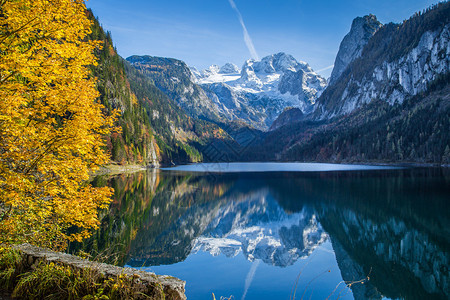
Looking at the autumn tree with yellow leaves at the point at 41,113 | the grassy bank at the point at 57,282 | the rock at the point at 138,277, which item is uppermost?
the autumn tree with yellow leaves at the point at 41,113

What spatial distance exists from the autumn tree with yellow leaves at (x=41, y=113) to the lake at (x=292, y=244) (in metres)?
6.46

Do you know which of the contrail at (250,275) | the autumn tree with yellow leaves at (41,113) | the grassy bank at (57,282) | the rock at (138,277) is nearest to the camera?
the rock at (138,277)

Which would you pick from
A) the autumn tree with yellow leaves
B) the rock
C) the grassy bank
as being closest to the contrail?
the rock

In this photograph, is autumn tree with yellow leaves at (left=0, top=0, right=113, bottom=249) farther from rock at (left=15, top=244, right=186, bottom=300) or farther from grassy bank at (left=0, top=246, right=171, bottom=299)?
rock at (left=15, top=244, right=186, bottom=300)

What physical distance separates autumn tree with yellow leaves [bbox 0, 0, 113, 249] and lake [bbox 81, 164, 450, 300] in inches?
254

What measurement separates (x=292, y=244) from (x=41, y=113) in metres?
21.7

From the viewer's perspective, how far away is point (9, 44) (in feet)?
28.9

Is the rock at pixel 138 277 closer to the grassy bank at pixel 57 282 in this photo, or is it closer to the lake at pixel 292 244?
the grassy bank at pixel 57 282

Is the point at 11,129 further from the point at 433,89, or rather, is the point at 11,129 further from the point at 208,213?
the point at 433,89

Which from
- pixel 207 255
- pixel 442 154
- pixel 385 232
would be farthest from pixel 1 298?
pixel 442 154

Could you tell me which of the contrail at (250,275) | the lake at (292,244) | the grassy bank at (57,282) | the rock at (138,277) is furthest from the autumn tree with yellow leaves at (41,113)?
the contrail at (250,275)

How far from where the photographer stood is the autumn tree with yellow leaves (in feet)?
27.2

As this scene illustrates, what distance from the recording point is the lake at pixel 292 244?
1505 cm

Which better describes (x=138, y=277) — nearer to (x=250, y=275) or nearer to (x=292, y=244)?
(x=250, y=275)
